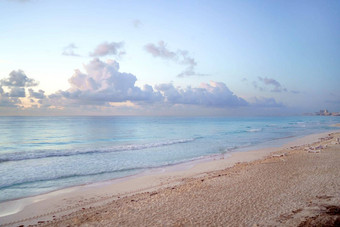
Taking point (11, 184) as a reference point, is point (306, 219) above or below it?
above

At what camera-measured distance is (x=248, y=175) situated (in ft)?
39.3

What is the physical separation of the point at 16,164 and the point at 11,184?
642 cm

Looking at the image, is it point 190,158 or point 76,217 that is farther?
point 190,158

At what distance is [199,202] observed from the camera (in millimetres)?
8320

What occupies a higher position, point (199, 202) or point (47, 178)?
point (199, 202)

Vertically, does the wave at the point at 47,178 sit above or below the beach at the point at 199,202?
below

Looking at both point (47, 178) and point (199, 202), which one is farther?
point (47, 178)

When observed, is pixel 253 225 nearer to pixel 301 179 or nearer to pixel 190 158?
pixel 301 179

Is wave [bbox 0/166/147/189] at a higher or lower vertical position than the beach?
lower

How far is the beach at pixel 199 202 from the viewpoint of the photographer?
686 centimetres

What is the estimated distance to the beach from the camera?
686cm

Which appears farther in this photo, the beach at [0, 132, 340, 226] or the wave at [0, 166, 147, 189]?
the wave at [0, 166, 147, 189]

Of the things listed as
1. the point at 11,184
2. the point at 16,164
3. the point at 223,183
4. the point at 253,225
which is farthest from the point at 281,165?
the point at 16,164

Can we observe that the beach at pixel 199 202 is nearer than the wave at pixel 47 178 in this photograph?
Yes
